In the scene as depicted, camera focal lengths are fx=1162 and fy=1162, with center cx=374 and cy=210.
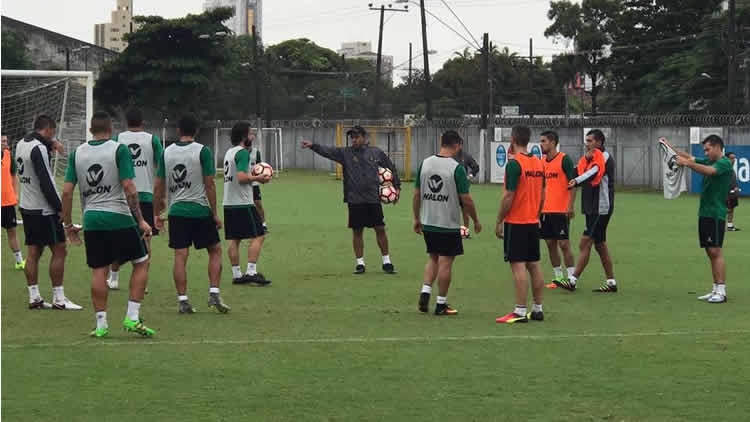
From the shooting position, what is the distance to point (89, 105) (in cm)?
2175

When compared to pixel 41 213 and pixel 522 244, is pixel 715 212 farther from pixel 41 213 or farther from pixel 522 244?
pixel 41 213

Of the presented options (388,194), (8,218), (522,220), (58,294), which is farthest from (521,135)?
(8,218)

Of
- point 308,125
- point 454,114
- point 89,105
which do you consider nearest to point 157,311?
point 89,105

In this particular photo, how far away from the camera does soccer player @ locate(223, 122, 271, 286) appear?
14.2 meters

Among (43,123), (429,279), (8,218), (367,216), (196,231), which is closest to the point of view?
(196,231)

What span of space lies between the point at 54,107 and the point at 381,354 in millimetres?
18490

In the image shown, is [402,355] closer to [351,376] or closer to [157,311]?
[351,376]

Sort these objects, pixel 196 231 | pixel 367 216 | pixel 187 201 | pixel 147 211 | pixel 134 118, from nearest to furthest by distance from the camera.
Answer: pixel 187 201 → pixel 196 231 → pixel 134 118 → pixel 147 211 → pixel 367 216

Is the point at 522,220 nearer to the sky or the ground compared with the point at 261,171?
nearer to the ground

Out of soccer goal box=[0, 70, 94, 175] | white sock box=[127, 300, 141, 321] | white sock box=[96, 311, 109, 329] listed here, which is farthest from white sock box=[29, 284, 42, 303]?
soccer goal box=[0, 70, 94, 175]

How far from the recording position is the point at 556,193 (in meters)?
14.5

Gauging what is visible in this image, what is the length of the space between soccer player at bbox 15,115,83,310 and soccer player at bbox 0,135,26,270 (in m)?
3.20

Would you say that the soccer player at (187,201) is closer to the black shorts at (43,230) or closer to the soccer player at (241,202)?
the black shorts at (43,230)

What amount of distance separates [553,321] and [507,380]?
3.23 meters
